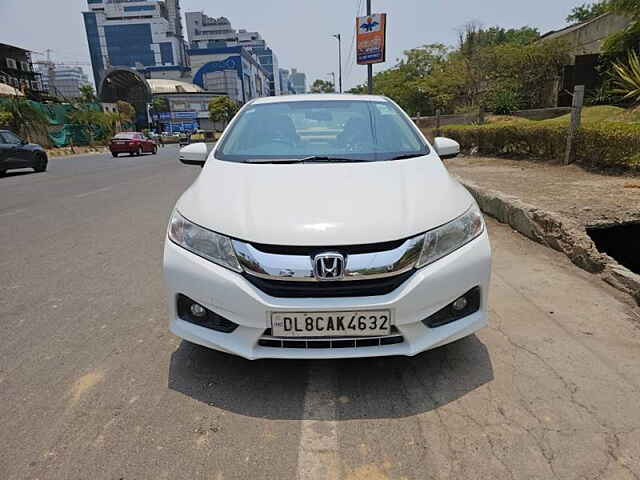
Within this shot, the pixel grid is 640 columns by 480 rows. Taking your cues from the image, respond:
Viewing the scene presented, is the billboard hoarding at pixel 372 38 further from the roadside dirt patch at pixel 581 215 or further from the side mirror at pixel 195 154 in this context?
the side mirror at pixel 195 154

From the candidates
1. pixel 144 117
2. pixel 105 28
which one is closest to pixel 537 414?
pixel 144 117

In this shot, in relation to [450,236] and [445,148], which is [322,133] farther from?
[450,236]

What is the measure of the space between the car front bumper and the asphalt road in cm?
28

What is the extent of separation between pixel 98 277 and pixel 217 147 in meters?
1.86

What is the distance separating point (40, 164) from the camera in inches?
629

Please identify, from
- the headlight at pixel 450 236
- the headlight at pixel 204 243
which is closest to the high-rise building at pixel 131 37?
the headlight at pixel 204 243

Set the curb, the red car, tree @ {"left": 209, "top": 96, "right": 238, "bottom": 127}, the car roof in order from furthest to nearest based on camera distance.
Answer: tree @ {"left": 209, "top": 96, "right": 238, "bottom": 127}, the red car, the car roof, the curb

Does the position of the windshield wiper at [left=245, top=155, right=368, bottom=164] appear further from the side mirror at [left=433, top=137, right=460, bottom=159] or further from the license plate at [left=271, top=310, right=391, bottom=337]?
the license plate at [left=271, top=310, right=391, bottom=337]

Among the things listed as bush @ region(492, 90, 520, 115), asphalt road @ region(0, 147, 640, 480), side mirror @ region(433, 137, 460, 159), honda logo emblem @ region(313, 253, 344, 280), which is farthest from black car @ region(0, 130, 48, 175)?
bush @ region(492, 90, 520, 115)

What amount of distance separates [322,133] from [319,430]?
218 cm

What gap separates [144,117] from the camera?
87.2 m

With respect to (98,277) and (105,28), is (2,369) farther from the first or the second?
(105,28)

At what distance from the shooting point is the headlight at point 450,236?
212cm

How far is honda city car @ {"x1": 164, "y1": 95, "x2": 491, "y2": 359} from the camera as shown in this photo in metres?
2.03
